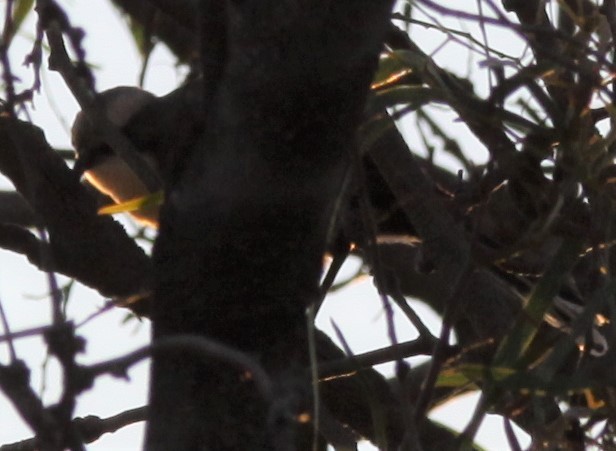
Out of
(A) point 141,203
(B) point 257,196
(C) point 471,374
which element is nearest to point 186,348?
(B) point 257,196

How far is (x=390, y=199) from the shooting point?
11.4 ft

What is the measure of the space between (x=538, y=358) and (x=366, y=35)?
0.38 meters

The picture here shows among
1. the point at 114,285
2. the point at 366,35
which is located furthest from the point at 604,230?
the point at 114,285

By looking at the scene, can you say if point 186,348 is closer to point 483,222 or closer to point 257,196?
point 257,196

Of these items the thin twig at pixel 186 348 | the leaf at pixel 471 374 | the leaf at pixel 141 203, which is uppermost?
the leaf at pixel 141 203

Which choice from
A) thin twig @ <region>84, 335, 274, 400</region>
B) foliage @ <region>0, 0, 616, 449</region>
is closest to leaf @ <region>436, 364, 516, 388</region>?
foliage @ <region>0, 0, 616, 449</region>

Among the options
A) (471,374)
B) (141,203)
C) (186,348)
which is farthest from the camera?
(141,203)

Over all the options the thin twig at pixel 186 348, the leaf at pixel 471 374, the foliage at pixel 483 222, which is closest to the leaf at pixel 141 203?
the foliage at pixel 483 222

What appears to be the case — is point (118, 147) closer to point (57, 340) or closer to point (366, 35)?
point (366, 35)

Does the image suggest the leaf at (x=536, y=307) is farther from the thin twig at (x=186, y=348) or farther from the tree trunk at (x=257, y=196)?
the thin twig at (x=186, y=348)

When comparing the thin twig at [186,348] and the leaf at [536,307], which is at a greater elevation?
the leaf at [536,307]

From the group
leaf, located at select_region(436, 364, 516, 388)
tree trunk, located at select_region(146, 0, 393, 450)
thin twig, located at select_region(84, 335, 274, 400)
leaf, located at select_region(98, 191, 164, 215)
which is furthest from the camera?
leaf, located at select_region(98, 191, 164, 215)

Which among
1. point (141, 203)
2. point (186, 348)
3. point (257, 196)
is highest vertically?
point (141, 203)

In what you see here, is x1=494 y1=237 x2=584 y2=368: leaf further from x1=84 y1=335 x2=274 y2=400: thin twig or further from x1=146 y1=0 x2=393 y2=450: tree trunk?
x1=84 y1=335 x2=274 y2=400: thin twig
